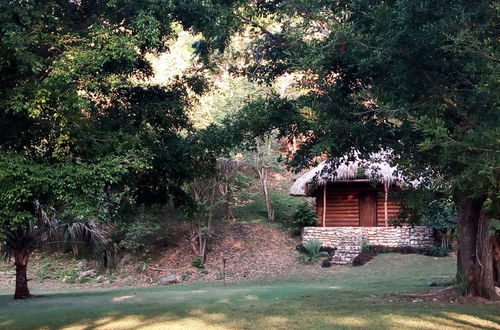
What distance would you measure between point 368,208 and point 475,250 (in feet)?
59.4

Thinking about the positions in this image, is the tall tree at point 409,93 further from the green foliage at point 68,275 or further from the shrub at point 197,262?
the green foliage at point 68,275

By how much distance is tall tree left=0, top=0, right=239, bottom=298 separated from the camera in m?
8.89

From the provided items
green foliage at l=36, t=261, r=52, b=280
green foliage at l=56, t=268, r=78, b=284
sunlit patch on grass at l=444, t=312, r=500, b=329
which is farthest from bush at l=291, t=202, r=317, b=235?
sunlit patch on grass at l=444, t=312, r=500, b=329

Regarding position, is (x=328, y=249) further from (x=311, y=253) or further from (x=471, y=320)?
(x=471, y=320)

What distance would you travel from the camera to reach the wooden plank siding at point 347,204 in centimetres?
3100

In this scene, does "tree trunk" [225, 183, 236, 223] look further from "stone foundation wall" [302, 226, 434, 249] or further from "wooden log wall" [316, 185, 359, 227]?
"stone foundation wall" [302, 226, 434, 249]

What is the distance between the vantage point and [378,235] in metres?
27.5

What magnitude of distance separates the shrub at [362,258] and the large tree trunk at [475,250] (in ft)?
37.5

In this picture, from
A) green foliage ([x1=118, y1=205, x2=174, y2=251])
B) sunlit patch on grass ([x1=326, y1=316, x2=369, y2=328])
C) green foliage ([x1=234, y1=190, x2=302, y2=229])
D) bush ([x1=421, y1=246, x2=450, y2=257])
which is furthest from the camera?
green foliage ([x1=234, y1=190, x2=302, y2=229])

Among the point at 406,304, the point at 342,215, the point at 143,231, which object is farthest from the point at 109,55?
the point at 342,215

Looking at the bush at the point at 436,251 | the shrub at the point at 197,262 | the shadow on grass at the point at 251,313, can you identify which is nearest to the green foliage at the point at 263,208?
the shrub at the point at 197,262

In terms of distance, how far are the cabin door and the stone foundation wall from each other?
130 inches

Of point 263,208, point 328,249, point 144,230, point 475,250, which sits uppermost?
point 263,208

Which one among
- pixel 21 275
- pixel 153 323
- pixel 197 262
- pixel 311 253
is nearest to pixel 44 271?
pixel 197 262
